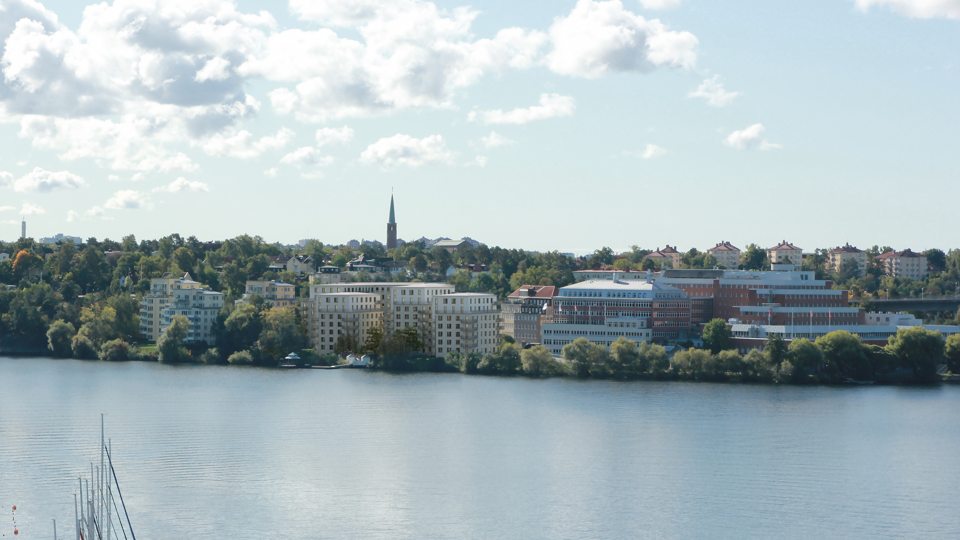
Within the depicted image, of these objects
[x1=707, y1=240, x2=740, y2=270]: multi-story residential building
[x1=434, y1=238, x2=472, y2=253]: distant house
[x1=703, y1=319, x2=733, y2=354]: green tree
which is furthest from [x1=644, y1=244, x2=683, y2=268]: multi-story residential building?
[x1=703, y1=319, x2=733, y2=354]: green tree

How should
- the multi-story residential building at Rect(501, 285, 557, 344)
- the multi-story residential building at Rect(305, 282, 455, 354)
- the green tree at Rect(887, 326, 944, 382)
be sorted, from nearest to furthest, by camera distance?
the green tree at Rect(887, 326, 944, 382) → the multi-story residential building at Rect(305, 282, 455, 354) → the multi-story residential building at Rect(501, 285, 557, 344)

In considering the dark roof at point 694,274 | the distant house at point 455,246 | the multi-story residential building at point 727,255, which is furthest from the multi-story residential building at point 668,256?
the dark roof at point 694,274

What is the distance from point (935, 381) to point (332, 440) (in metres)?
24.9

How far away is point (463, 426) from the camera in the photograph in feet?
98.2

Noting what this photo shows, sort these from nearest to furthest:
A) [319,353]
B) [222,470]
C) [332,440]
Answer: [222,470], [332,440], [319,353]

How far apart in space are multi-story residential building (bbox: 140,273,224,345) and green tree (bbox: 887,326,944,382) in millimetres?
29664

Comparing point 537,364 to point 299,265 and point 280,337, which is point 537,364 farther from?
point 299,265

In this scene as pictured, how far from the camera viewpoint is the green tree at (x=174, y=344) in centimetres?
5197

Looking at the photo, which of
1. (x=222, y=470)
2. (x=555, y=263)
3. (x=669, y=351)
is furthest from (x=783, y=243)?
(x=222, y=470)

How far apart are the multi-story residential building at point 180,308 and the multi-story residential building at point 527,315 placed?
1385cm

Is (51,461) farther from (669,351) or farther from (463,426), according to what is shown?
(669,351)

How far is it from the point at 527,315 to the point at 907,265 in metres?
49.8

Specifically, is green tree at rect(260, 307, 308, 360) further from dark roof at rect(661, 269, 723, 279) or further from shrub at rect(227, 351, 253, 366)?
dark roof at rect(661, 269, 723, 279)

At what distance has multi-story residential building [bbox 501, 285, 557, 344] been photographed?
54.9 metres
